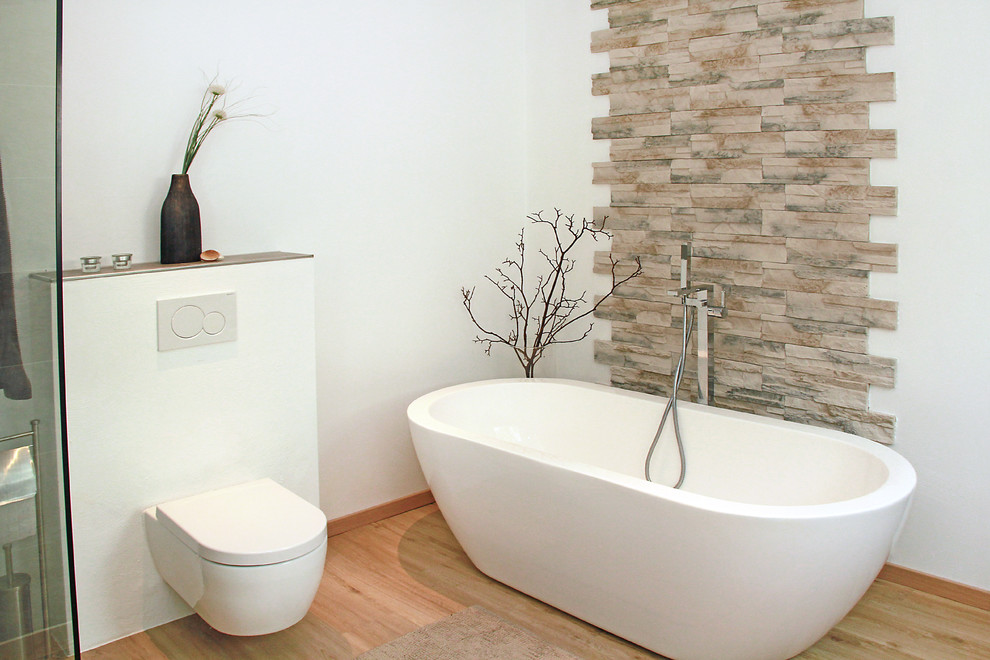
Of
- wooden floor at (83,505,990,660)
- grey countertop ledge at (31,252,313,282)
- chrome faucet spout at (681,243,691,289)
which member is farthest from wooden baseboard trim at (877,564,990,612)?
grey countertop ledge at (31,252,313,282)

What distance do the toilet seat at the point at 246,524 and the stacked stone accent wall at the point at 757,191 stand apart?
164 centimetres

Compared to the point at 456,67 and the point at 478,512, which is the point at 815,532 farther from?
the point at 456,67

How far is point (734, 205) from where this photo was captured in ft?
10.1

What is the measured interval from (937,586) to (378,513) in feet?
6.87

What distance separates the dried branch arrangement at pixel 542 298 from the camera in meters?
3.63

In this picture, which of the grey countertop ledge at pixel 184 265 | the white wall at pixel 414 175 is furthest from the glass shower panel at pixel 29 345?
the white wall at pixel 414 175

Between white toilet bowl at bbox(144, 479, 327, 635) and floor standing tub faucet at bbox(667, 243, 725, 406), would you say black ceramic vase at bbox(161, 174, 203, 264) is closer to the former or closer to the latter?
white toilet bowl at bbox(144, 479, 327, 635)

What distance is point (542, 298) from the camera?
12.5 ft

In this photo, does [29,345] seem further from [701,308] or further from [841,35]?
[841,35]

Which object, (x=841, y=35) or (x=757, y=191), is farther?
(x=757, y=191)

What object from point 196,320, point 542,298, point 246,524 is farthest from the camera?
point 542,298

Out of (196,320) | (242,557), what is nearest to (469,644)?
(242,557)

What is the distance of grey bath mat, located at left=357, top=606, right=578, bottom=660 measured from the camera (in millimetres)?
2410

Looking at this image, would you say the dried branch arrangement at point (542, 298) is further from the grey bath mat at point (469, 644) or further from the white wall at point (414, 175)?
the grey bath mat at point (469, 644)
